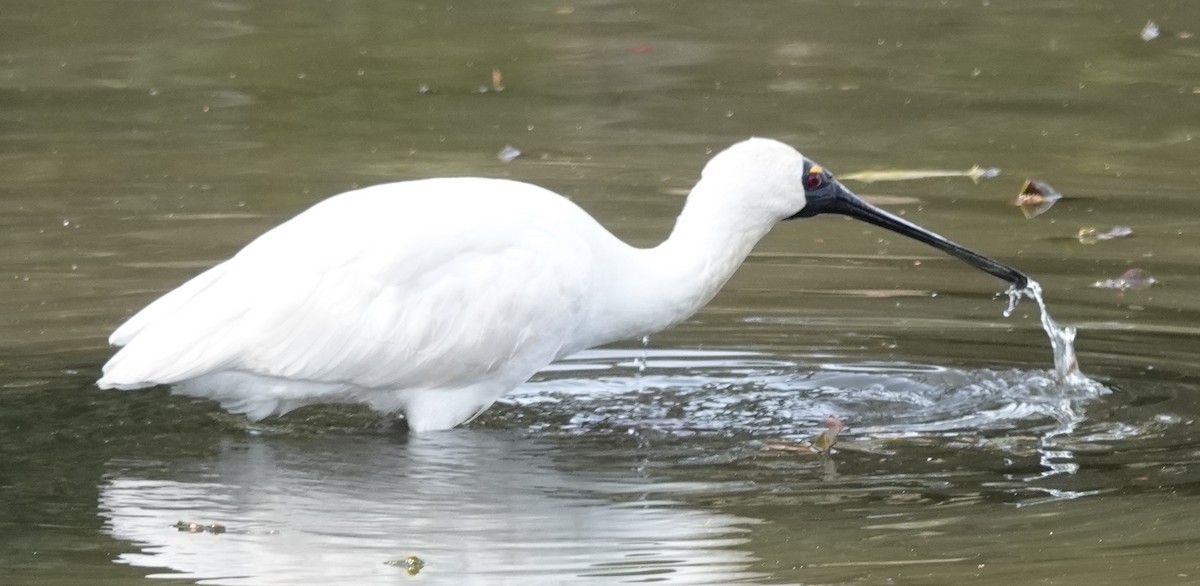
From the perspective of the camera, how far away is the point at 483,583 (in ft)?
20.4

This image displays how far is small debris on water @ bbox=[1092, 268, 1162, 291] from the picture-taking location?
10266 millimetres

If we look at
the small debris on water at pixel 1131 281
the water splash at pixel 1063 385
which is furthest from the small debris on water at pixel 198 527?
the small debris on water at pixel 1131 281

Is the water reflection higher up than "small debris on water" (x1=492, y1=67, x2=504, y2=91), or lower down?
lower down

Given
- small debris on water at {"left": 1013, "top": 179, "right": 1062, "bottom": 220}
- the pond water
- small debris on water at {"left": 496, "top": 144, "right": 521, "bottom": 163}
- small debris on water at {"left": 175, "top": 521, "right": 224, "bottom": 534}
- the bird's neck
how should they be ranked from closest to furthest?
the pond water
small debris on water at {"left": 175, "top": 521, "right": 224, "bottom": 534}
the bird's neck
small debris on water at {"left": 1013, "top": 179, "right": 1062, "bottom": 220}
small debris on water at {"left": 496, "top": 144, "right": 521, "bottom": 163}

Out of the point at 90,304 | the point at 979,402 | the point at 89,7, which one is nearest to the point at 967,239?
the point at 979,402

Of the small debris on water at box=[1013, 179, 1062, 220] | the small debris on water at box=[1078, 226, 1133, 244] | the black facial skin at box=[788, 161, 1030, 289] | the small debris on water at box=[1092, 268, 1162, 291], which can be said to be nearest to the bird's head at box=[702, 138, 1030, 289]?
the black facial skin at box=[788, 161, 1030, 289]

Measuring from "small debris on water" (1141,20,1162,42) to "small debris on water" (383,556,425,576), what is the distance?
37.3 feet

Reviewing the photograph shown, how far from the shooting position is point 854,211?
8867 millimetres

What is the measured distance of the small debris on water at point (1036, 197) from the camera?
39.9 ft

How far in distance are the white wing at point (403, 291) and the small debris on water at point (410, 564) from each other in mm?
1804

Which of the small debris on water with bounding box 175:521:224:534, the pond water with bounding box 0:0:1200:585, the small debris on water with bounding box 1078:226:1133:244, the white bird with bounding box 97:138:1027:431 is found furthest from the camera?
the small debris on water with bounding box 1078:226:1133:244

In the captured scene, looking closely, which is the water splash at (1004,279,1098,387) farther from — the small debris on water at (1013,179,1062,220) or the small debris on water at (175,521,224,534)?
the small debris on water at (175,521,224,534)

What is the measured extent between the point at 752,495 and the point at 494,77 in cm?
896

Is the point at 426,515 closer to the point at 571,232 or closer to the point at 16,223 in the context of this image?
the point at 571,232
